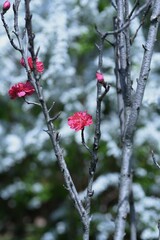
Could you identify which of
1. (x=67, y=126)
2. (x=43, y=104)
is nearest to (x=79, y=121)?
(x=43, y=104)

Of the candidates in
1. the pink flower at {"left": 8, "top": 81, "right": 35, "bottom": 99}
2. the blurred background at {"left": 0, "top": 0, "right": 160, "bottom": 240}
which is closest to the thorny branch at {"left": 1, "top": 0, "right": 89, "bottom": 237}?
the pink flower at {"left": 8, "top": 81, "right": 35, "bottom": 99}

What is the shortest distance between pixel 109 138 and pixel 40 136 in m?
0.30

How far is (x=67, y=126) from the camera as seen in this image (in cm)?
188

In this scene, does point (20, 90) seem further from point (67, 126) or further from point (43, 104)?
point (67, 126)

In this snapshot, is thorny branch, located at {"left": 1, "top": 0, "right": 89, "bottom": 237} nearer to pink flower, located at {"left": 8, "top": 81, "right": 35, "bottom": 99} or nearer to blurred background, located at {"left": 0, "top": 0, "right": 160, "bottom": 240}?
pink flower, located at {"left": 8, "top": 81, "right": 35, "bottom": 99}

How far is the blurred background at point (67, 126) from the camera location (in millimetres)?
1752

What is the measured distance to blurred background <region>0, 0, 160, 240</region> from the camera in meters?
1.75

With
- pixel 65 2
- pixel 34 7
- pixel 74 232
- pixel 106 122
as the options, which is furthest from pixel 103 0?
pixel 74 232

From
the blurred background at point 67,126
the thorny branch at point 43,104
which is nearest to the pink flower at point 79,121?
the thorny branch at point 43,104

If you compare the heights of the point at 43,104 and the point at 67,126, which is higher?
the point at 43,104

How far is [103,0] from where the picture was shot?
189 centimetres

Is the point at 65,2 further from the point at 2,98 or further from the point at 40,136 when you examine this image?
the point at 2,98

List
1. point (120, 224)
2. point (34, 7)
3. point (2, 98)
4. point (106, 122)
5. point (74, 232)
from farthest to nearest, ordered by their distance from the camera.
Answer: point (2, 98), point (74, 232), point (106, 122), point (34, 7), point (120, 224)

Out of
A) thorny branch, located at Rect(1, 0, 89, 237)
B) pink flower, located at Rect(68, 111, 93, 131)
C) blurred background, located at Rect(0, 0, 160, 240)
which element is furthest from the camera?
blurred background, located at Rect(0, 0, 160, 240)
